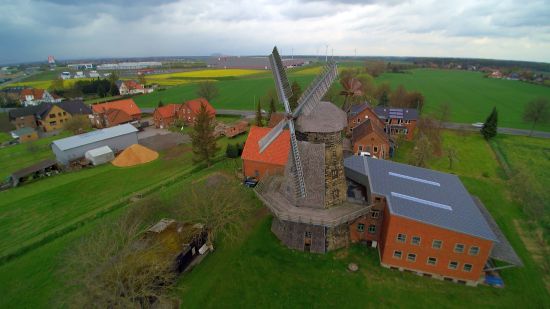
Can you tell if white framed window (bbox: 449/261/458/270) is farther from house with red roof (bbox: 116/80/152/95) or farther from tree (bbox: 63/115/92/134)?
house with red roof (bbox: 116/80/152/95)

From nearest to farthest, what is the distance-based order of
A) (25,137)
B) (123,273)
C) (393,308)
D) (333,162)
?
(123,273)
(393,308)
(333,162)
(25,137)

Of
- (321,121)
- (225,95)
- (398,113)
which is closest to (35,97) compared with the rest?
(225,95)

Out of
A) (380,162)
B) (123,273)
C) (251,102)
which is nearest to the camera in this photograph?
(123,273)

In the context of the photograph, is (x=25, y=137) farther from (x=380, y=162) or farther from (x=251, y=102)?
(x=380, y=162)

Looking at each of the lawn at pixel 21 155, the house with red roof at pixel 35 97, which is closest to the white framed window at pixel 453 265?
Result: the lawn at pixel 21 155

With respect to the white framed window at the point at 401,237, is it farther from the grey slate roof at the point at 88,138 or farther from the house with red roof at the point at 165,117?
the house with red roof at the point at 165,117

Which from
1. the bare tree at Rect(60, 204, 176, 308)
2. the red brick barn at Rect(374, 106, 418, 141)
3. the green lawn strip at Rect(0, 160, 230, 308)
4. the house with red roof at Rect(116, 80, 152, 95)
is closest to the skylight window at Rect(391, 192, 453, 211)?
the bare tree at Rect(60, 204, 176, 308)

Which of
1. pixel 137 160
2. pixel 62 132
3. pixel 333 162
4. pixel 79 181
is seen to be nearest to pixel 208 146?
pixel 137 160
